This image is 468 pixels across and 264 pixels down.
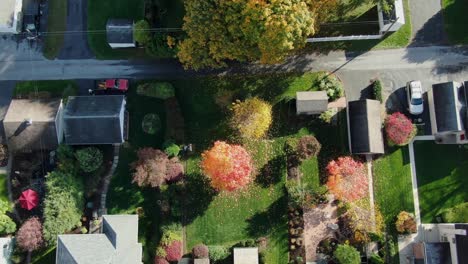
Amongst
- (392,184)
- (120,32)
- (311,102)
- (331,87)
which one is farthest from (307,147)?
(120,32)

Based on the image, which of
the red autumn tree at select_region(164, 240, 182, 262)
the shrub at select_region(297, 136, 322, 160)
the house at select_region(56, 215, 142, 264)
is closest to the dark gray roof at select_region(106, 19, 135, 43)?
the house at select_region(56, 215, 142, 264)

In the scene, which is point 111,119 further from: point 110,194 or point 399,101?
point 399,101

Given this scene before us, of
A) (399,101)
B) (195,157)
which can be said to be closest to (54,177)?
(195,157)

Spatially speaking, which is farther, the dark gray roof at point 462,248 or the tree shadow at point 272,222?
the tree shadow at point 272,222

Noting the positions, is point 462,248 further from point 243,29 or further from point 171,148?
point 171,148

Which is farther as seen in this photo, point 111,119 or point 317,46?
point 317,46

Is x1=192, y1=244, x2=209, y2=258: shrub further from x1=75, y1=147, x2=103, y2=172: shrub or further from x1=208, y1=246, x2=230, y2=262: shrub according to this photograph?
x1=75, y1=147, x2=103, y2=172: shrub

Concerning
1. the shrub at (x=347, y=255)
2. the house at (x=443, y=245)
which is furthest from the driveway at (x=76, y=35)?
the house at (x=443, y=245)

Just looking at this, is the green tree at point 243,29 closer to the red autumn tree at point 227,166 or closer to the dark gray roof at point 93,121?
the red autumn tree at point 227,166
